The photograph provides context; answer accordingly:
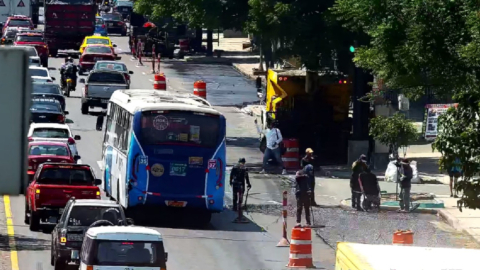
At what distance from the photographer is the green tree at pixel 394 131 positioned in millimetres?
31094

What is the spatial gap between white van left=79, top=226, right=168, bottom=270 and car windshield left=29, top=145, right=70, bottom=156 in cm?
1339

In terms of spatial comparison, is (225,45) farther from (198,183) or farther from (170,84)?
(198,183)

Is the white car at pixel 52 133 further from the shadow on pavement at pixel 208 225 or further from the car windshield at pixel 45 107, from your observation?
the shadow on pavement at pixel 208 225

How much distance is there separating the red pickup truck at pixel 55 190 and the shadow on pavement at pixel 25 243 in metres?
0.65

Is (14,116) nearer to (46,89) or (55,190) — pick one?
(55,190)

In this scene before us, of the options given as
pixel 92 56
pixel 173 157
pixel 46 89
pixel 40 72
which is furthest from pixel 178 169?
pixel 92 56

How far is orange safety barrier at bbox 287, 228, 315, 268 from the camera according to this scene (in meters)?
20.4

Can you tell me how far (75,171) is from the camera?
2459 cm

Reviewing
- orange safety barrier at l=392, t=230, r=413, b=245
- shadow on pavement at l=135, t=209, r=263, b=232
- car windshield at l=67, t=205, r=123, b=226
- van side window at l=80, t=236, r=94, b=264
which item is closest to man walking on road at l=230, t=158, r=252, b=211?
shadow on pavement at l=135, t=209, r=263, b=232

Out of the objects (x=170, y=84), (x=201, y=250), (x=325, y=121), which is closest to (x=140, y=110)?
(x=201, y=250)

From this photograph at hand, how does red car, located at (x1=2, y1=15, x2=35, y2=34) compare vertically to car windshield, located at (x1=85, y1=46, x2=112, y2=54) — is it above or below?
above

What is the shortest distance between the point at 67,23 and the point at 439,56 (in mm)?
48966

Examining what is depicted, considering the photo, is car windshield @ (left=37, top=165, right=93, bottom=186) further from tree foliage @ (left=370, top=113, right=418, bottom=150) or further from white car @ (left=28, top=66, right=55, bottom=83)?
white car @ (left=28, top=66, right=55, bottom=83)

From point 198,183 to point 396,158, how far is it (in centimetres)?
776
